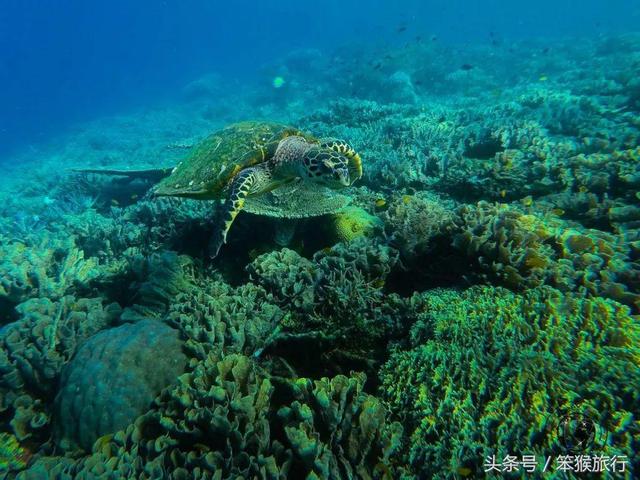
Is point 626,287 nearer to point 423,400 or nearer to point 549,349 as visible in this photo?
point 549,349

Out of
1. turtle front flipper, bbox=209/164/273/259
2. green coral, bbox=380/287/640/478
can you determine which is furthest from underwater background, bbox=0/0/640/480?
turtle front flipper, bbox=209/164/273/259

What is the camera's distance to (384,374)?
9.02 ft

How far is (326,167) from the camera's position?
427 cm

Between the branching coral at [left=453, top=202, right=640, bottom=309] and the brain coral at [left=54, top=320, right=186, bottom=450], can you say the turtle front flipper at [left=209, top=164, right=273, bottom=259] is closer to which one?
the brain coral at [left=54, top=320, right=186, bottom=450]

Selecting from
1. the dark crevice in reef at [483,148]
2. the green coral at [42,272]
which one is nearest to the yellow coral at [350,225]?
the green coral at [42,272]

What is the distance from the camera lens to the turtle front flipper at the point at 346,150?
189 inches

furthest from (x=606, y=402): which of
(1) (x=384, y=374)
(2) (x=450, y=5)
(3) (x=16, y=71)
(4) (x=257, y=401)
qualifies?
(3) (x=16, y=71)

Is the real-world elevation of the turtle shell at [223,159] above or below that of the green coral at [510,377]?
above

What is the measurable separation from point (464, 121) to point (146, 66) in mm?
117465

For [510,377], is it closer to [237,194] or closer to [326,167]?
[326,167]

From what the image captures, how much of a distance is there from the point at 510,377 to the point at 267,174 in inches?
156

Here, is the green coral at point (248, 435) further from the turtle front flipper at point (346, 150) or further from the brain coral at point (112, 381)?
the turtle front flipper at point (346, 150)

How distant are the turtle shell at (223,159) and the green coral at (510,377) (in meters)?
3.31

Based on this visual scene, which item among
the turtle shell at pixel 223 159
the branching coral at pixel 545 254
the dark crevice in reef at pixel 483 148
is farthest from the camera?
the dark crevice in reef at pixel 483 148
